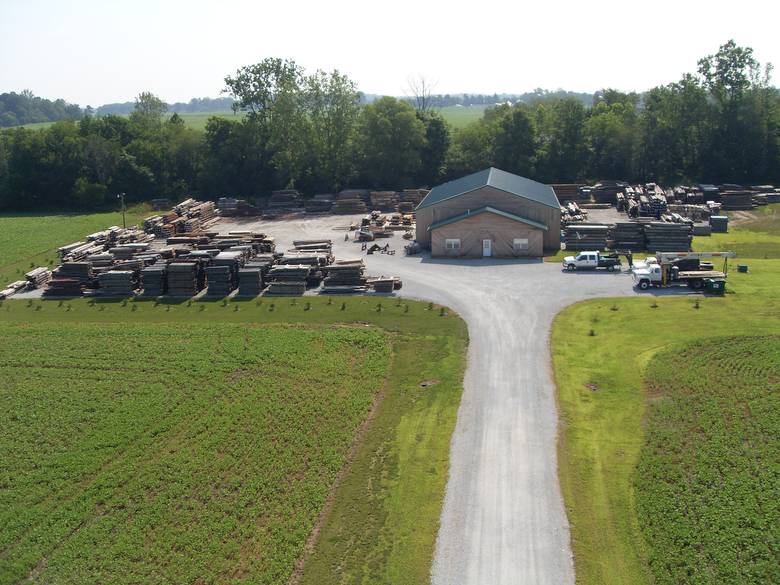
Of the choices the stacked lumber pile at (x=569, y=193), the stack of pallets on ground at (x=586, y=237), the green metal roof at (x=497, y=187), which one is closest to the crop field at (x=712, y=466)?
the stack of pallets on ground at (x=586, y=237)

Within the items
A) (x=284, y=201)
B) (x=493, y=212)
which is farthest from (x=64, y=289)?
(x=284, y=201)

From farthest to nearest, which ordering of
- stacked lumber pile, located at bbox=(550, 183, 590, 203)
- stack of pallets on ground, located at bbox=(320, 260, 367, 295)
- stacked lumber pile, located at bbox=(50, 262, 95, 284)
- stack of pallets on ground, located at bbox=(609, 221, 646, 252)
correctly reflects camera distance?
stacked lumber pile, located at bbox=(550, 183, 590, 203) → stack of pallets on ground, located at bbox=(609, 221, 646, 252) → stacked lumber pile, located at bbox=(50, 262, 95, 284) → stack of pallets on ground, located at bbox=(320, 260, 367, 295)

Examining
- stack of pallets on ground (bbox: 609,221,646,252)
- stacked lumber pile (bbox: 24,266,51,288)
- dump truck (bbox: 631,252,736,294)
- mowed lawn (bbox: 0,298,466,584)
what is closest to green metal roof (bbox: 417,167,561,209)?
stack of pallets on ground (bbox: 609,221,646,252)

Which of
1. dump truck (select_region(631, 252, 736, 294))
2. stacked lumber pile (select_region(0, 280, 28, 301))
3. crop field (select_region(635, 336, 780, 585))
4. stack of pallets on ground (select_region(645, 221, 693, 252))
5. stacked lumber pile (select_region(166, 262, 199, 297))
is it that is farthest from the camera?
stack of pallets on ground (select_region(645, 221, 693, 252))

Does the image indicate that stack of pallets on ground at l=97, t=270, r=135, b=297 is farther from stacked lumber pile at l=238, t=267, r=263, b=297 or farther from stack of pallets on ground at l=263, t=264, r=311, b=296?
stack of pallets on ground at l=263, t=264, r=311, b=296

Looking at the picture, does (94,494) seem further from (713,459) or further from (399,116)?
(399,116)

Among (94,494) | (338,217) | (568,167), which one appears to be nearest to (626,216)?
(568,167)
